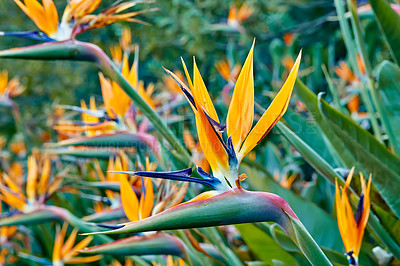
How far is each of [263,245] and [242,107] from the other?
15.5 inches

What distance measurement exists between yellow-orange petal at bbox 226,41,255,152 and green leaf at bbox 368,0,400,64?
0.42m

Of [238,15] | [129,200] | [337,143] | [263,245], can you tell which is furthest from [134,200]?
[238,15]

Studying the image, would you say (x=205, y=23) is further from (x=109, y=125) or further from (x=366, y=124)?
(x=109, y=125)

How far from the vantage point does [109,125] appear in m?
0.85

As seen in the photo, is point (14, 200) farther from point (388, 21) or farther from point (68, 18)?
point (388, 21)

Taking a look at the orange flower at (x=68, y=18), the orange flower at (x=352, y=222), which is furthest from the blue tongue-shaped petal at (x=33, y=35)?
the orange flower at (x=352, y=222)

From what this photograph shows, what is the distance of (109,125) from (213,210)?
0.52 metres

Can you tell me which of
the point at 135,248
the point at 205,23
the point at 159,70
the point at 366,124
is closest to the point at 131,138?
the point at 135,248

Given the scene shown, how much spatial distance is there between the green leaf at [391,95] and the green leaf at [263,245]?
0.30m

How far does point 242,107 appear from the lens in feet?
1.37

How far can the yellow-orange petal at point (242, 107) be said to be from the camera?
0.41 meters

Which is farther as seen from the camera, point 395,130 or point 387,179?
point 395,130

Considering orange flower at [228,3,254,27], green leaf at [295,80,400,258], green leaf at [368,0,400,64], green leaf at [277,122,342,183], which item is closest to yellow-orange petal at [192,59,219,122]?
green leaf at [277,122,342,183]

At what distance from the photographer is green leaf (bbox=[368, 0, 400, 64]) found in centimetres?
73
